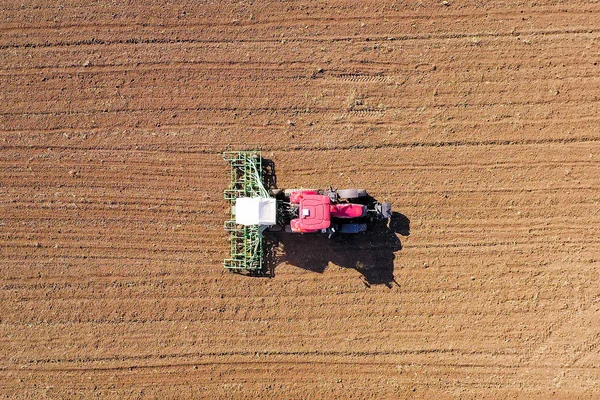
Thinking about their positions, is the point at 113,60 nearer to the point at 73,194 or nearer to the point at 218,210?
the point at 73,194

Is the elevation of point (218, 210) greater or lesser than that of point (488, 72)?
lesser

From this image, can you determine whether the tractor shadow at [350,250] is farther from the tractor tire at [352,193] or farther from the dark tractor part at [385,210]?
the tractor tire at [352,193]

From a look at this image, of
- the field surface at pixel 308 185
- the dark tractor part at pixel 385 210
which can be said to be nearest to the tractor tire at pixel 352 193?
the dark tractor part at pixel 385 210

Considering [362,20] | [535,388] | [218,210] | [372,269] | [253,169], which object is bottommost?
[535,388]

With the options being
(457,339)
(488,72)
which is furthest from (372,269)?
(488,72)

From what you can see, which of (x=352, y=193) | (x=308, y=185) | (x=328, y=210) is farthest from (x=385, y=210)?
(x=308, y=185)
